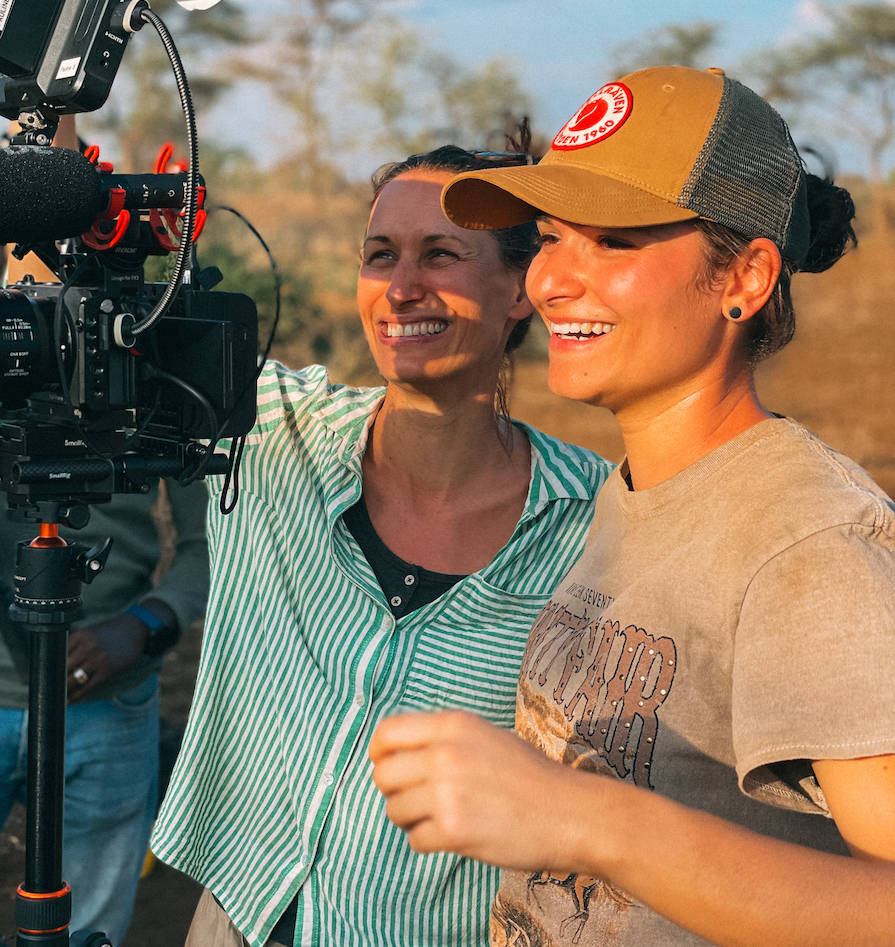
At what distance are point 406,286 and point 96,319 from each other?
1.93 ft

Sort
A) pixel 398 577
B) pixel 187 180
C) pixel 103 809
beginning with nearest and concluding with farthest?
pixel 187 180 → pixel 398 577 → pixel 103 809

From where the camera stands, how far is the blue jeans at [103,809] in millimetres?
2537

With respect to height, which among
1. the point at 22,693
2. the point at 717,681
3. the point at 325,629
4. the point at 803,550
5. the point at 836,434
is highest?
the point at 803,550

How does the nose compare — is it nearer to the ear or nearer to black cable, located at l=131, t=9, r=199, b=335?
black cable, located at l=131, t=9, r=199, b=335

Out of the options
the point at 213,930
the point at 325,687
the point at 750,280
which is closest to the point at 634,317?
the point at 750,280

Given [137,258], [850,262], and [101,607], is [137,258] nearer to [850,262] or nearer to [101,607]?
[101,607]

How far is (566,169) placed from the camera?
1309 mm

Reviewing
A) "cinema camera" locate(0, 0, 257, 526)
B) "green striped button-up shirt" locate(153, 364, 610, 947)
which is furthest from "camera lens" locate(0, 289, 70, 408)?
"green striped button-up shirt" locate(153, 364, 610, 947)

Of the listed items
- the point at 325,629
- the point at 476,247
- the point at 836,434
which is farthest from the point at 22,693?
the point at 836,434

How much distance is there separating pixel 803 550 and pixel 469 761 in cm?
39

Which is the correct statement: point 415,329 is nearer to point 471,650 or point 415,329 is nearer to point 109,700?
point 471,650

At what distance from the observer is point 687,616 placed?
1151mm

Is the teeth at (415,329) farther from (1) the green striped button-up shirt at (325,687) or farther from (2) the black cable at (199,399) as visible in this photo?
(2) the black cable at (199,399)

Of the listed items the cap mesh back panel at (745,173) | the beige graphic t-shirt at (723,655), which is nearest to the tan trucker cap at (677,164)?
the cap mesh back panel at (745,173)
